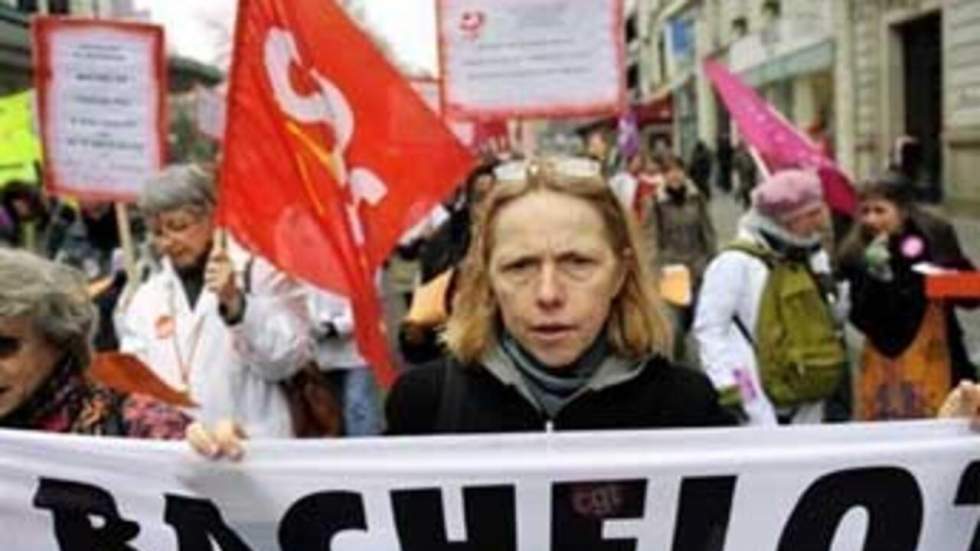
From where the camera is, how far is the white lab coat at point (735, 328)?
5.35 meters

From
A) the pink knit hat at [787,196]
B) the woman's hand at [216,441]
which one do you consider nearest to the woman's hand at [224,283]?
the woman's hand at [216,441]

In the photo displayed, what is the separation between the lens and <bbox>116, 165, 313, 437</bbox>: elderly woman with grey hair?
4.38 m

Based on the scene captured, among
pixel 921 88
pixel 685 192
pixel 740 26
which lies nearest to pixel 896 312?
pixel 685 192

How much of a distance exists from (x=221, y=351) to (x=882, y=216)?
8.73 ft

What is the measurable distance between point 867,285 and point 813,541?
307 centimetres

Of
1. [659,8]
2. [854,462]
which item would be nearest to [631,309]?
[854,462]

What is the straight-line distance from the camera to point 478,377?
281 centimetres

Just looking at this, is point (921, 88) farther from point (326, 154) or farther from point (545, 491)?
point (545, 491)

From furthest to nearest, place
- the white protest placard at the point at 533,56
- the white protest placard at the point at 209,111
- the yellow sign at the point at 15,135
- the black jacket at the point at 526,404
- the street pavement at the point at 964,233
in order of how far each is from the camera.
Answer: the white protest placard at the point at 209,111 < the yellow sign at the point at 15,135 < the street pavement at the point at 964,233 < the white protest placard at the point at 533,56 < the black jacket at the point at 526,404

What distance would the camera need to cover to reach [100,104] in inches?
250

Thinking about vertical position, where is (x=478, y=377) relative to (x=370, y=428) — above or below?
above

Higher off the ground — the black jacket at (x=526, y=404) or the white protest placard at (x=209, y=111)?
the white protest placard at (x=209, y=111)

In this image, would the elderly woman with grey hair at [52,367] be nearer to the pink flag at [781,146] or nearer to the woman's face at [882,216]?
the woman's face at [882,216]

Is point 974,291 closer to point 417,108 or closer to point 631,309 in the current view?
point 417,108
